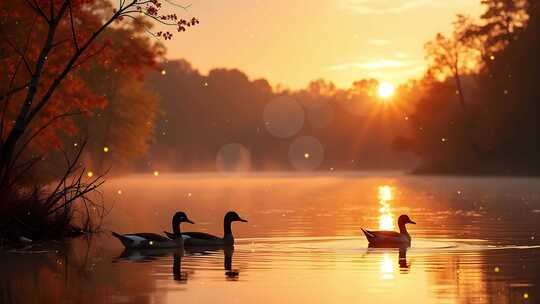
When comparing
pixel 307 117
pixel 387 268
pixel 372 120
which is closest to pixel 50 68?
pixel 387 268

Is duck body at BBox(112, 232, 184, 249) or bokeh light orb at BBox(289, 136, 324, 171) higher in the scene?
bokeh light orb at BBox(289, 136, 324, 171)

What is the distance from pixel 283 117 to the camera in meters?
188

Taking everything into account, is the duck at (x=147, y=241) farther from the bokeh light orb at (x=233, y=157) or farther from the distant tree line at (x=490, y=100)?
the bokeh light orb at (x=233, y=157)

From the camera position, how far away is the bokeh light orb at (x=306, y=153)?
580ft

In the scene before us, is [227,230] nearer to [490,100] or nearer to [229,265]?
[229,265]

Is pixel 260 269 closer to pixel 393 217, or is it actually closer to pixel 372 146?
pixel 393 217

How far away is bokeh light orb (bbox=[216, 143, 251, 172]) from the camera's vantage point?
184 metres

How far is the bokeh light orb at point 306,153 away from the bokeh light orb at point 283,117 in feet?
8.15

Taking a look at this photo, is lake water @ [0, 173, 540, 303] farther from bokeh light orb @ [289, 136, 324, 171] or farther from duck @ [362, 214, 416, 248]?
bokeh light orb @ [289, 136, 324, 171]

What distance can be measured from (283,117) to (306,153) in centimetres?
1125

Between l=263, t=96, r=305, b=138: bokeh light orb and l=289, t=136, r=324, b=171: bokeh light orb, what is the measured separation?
2484 mm

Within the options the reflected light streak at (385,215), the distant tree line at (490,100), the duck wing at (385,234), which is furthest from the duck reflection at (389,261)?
the distant tree line at (490,100)

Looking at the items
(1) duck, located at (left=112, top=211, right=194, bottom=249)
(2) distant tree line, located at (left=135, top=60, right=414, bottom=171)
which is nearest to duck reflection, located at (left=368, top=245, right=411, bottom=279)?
(1) duck, located at (left=112, top=211, right=194, bottom=249)

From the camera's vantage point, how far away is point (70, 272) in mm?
21016
